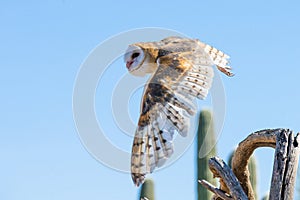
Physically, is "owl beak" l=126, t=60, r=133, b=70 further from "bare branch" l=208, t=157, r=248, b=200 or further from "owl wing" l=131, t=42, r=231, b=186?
"bare branch" l=208, t=157, r=248, b=200

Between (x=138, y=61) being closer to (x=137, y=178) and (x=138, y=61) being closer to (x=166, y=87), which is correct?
(x=166, y=87)

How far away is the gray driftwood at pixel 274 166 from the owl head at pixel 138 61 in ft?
1.62

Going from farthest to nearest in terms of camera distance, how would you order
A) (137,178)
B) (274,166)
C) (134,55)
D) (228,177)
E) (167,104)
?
(228,177), (274,166), (134,55), (167,104), (137,178)

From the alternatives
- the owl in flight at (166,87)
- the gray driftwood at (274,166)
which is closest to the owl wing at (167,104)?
the owl in flight at (166,87)

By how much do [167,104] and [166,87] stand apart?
0.07 metres

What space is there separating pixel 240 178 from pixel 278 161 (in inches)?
9.6

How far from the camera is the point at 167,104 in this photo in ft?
6.48

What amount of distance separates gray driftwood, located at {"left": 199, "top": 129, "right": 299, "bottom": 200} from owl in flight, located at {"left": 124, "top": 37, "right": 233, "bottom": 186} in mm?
264

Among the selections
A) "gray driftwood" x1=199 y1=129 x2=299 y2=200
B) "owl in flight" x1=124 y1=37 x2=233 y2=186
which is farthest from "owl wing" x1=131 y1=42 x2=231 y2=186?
"gray driftwood" x1=199 y1=129 x2=299 y2=200

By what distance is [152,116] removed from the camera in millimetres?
1938

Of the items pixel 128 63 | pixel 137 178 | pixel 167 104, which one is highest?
pixel 128 63

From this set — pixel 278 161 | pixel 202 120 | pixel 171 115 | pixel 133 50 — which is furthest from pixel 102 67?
pixel 202 120

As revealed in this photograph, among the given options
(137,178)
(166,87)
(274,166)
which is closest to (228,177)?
(274,166)

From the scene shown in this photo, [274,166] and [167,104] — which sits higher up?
[167,104]
